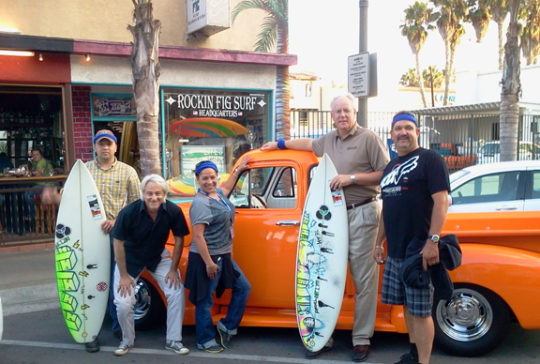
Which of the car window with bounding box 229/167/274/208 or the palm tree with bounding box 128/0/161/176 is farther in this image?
the palm tree with bounding box 128/0/161/176

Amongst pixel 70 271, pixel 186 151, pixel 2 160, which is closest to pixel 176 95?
pixel 186 151

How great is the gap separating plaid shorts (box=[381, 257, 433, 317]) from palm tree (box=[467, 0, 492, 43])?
27751 mm

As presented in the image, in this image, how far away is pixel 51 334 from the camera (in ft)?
16.2

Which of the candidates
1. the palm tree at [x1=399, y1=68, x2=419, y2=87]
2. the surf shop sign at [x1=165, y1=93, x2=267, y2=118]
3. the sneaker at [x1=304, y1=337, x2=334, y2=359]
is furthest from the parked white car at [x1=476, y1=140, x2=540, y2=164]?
the palm tree at [x1=399, y1=68, x2=419, y2=87]

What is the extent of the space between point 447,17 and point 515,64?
21.0m

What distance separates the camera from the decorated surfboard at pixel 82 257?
445cm

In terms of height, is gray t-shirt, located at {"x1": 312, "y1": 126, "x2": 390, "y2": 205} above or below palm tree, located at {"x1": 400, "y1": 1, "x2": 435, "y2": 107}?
below

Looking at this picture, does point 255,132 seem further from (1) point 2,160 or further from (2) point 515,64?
(2) point 515,64

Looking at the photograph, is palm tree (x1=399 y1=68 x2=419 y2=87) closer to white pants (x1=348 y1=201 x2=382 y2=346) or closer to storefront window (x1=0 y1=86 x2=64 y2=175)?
storefront window (x1=0 y1=86 x2=64 y2=175)

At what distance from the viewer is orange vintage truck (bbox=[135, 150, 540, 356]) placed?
3.84m

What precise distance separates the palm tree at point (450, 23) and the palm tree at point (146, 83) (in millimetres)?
25995

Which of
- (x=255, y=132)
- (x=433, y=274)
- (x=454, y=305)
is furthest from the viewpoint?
(x=255, y=132)

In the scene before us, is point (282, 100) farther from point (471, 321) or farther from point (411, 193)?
point (411, 193)

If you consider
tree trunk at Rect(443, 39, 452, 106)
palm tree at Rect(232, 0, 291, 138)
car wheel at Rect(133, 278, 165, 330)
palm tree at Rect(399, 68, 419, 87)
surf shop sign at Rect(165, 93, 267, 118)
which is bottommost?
car wheel at Rect(133, 278, 165, 330)
